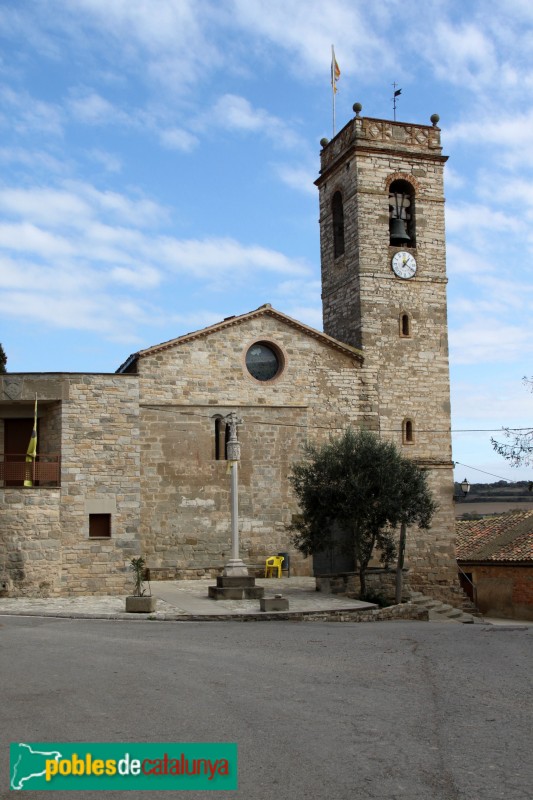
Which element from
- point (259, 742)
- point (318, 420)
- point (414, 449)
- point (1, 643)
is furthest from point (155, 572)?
point (259, 742)

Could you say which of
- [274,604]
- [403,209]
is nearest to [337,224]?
[403,209]

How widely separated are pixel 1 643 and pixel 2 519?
824cm

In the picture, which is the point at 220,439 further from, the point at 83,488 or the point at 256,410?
the point at 83,488

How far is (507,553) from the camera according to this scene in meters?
30.1

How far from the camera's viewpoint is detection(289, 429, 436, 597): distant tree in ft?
69.2

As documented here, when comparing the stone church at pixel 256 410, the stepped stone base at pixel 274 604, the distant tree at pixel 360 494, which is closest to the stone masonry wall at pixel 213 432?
the stone church at pixel 256 410

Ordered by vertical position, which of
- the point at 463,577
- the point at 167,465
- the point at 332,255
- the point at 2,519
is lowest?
the point at 463,577

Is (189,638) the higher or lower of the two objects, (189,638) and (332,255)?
the lower

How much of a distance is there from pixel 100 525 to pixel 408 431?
10.6 m

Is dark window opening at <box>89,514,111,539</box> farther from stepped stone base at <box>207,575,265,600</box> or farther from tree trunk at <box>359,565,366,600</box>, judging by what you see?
tree trunk at <box>359,565,366,600</box>

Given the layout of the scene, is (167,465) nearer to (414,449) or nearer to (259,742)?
(414,449)

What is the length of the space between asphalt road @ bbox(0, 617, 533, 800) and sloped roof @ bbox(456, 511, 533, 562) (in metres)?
16.8

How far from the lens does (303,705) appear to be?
27.2ft

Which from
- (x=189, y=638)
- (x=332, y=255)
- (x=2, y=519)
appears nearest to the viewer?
(x=189, y=638)
